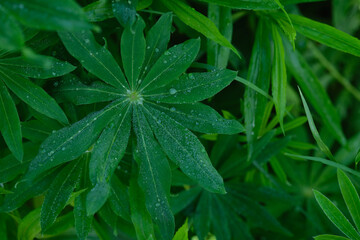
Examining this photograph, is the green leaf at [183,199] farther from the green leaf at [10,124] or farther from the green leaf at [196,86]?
the green leaf at [10,124]

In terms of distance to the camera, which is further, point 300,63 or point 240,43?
point 240,43

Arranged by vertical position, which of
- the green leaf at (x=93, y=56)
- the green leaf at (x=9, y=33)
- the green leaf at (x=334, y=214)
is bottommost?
the green leaf at (x=334, y=214)

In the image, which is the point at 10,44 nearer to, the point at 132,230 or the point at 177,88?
the point at 177,88

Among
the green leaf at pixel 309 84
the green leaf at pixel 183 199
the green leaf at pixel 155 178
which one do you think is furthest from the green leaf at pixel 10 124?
the green leaf at pixel 309 84

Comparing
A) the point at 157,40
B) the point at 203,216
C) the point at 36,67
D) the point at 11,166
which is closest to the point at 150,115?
the point at 157,40

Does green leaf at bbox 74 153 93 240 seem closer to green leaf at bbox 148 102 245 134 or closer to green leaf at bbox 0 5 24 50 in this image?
green leaf at bbox 148 102 245 134

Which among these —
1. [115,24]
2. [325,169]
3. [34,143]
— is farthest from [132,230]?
[325,169]
